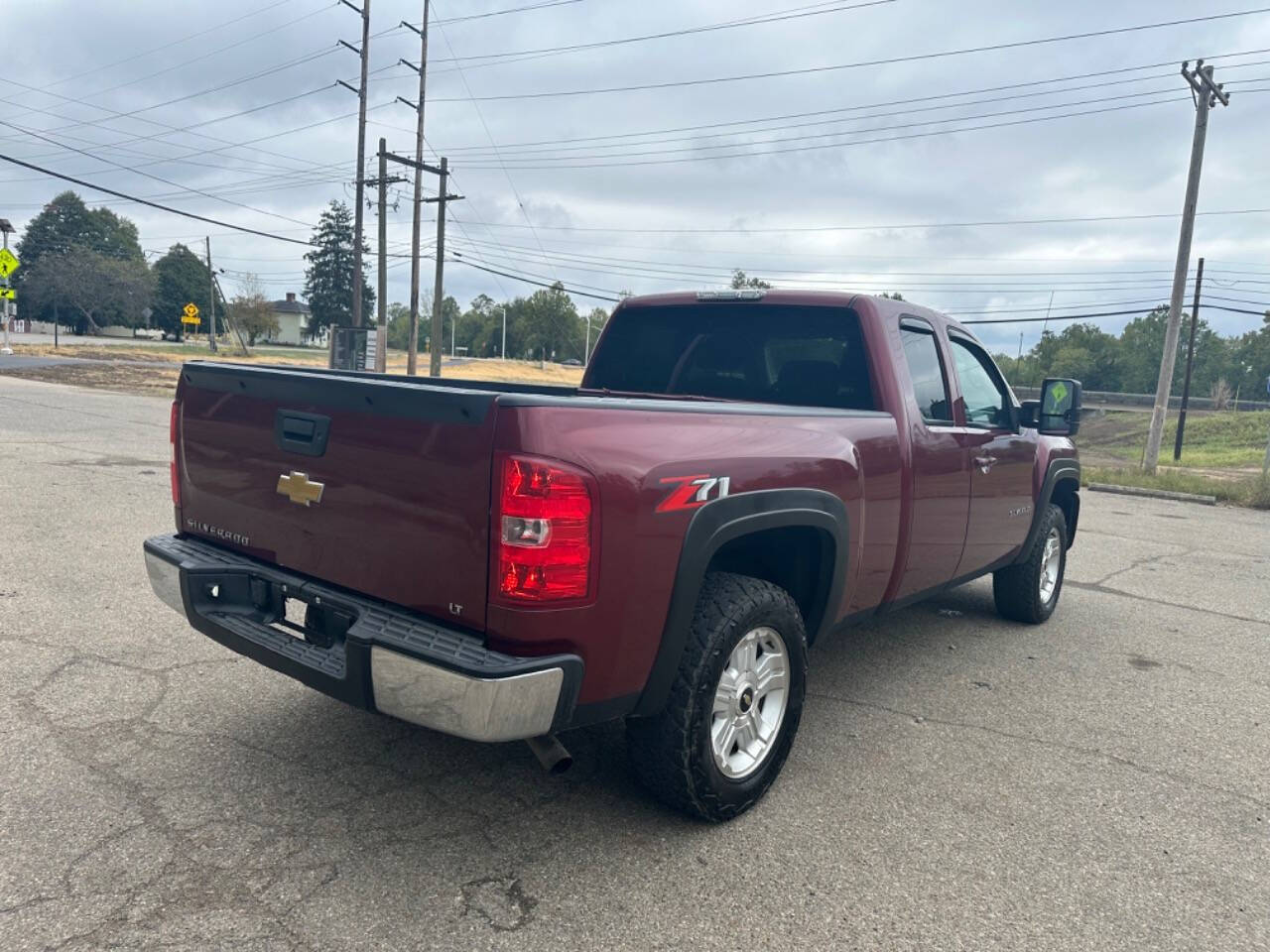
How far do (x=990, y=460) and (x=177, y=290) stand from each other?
10831cm

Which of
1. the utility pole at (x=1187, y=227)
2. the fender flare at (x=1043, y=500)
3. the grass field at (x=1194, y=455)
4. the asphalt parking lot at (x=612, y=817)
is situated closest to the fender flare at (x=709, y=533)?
the asphalt parking lot at (x=612, y=817)

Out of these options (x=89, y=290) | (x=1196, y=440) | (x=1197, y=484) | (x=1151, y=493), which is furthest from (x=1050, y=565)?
(x=89, y=290)

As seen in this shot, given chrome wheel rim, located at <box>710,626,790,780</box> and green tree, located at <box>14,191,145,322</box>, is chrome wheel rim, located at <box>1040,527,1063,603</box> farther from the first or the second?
green tree, located at <box>14,191,145,322</box>

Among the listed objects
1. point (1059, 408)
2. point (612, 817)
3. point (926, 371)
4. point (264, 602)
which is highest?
point (926, 371)

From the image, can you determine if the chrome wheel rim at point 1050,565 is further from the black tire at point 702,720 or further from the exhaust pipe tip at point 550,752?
the exhaust pipe tip at point 550,752

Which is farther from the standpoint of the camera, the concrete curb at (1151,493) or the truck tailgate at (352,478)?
the concrete curb at (1151,493)

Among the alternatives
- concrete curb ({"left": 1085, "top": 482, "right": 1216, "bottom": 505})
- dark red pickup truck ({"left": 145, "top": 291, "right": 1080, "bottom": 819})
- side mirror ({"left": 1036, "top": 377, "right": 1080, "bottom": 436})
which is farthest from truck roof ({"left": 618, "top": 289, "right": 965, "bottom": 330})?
concrete curb ({"left": 1085, "top": 482, "right": 1216, "bottom": 505})

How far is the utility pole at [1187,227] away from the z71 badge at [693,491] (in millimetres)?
18717

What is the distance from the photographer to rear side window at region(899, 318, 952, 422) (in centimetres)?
421

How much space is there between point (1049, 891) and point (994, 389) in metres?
3.17

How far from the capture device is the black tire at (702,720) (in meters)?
2.80

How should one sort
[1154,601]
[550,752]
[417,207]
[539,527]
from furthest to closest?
[417,207], [1154,601], [550,752], [539,527]

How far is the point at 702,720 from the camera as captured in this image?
283 centimetres

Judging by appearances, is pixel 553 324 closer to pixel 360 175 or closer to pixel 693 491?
pixel 360 175
